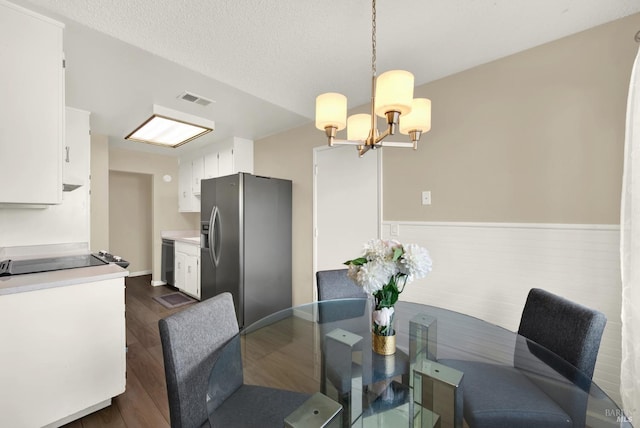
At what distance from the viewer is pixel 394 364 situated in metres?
1.06

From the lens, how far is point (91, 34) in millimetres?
1542

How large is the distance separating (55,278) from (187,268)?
2.57 metres

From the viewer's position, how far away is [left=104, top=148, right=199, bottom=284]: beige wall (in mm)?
4195

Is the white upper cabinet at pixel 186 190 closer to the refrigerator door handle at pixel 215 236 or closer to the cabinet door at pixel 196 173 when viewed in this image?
the cabinet door at pixel 196 173

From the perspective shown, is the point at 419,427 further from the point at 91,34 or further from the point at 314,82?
the point at 91,34

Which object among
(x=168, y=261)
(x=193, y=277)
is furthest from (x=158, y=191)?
(x=193, y=277)

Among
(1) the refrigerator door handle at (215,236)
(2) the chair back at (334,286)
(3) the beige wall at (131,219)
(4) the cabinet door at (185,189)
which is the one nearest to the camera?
(2) the chair back at (334,286)

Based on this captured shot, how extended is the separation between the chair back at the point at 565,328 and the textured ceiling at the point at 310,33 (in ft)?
5.13

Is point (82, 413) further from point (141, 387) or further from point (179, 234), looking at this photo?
point (179, 234)

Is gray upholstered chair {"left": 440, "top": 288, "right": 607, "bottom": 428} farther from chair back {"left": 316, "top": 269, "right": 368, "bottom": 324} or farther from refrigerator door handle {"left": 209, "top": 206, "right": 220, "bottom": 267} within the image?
refrigerator door handle {"left": 209, "top": 206, "right": 220, "bottom": 267}

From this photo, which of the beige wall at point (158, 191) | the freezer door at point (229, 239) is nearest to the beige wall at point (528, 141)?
the freezer door at point (229, 239)

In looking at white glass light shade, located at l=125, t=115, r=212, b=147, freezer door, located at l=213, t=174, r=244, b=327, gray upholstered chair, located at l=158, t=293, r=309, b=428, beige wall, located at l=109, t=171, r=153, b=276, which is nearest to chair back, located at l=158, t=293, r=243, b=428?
gray upholstered chair, located at l=158, t=293, r=309, b=428

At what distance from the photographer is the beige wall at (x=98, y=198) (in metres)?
3.16

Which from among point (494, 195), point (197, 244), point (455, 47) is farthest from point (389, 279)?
point (197, 244)
